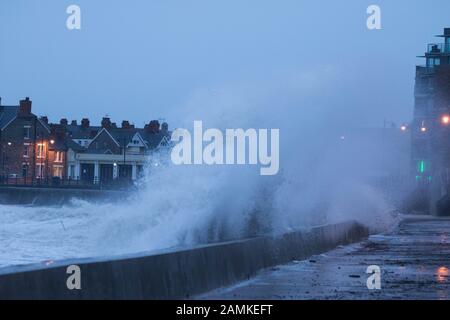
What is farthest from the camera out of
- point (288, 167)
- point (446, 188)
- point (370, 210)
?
point (446, 188)

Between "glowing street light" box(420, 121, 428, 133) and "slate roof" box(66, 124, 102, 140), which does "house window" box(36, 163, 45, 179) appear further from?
"glowing street light" box(420, 121, 428, 133)

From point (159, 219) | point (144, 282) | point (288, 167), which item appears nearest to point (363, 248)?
point (288, 167)

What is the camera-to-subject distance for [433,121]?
9900 centimetres

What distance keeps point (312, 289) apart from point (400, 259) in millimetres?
7914

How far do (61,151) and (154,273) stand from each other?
389ft

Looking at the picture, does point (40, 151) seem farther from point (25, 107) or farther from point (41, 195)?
point (41, 195)

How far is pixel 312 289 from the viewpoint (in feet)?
52.1

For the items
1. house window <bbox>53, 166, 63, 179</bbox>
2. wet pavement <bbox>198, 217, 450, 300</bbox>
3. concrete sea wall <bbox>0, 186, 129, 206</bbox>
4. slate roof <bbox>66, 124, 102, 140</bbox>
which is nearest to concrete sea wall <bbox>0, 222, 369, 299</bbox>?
wet pavement <bbox>198, 217, 450, 300</bbox>

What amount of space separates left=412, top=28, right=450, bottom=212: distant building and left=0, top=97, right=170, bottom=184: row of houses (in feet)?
102

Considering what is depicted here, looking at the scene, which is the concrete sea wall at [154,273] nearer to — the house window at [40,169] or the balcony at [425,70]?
the balcony at [425,70]

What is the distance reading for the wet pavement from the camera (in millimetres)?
15086

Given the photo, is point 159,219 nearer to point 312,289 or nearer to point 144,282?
point 312,289

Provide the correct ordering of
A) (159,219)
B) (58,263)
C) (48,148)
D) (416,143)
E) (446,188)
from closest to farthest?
(58,263) → (159,219) → (446,188) → (416,143) → (48,148)

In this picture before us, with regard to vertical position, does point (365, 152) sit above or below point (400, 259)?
above
